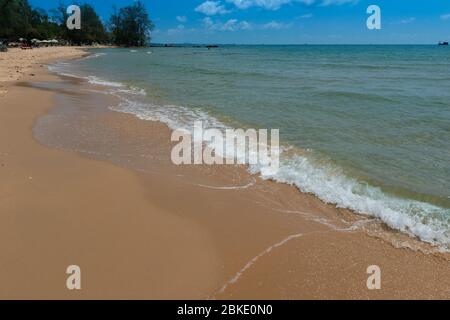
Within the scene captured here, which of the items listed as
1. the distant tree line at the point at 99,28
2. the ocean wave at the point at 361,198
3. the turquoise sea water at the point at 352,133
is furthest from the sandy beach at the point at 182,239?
the distant tree line at the point at 99,28

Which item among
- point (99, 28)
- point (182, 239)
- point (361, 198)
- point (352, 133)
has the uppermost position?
point (99, 28)

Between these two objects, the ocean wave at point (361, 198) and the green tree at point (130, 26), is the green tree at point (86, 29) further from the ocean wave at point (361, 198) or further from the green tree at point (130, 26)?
the ocean wave at point (361, 198)

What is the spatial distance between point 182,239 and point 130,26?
14839cm

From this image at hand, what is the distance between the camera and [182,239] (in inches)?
197

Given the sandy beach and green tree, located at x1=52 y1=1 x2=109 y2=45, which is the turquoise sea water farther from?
green tree, located at x1=52 y1=1 x2=109 y2=45

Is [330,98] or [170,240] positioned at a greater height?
[330,98]

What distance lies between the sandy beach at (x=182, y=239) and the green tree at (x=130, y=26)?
14385 centimetres

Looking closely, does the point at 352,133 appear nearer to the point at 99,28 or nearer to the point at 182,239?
the point at 182,239

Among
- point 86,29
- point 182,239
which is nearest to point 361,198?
point 182,239

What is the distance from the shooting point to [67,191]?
20.4 ft

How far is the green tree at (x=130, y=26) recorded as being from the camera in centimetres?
13738

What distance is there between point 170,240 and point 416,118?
1104cm
